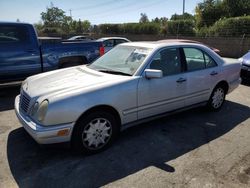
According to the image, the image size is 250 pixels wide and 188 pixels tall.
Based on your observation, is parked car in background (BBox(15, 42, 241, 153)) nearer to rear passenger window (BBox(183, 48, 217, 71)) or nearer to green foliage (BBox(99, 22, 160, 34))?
rear passenger window (BBox(183, 48, 217, 71))

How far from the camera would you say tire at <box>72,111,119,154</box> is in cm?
368

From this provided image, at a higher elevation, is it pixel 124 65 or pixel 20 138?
pixel 124 65

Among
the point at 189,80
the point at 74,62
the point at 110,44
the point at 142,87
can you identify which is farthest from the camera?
the point at 110,44

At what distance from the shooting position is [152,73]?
4.12 m

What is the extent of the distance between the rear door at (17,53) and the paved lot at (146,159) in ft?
6.09

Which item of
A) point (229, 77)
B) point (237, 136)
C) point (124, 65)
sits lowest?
point (237, 136)

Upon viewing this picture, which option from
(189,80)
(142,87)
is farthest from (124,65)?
(189,80)

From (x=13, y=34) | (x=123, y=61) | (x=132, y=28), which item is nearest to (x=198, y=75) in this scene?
(x=123, y=61)

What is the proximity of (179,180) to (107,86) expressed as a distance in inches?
62.1

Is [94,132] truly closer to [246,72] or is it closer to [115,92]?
[115,92]

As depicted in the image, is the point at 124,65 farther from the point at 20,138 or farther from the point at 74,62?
the point at 74,62

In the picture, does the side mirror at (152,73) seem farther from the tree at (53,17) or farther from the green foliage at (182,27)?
the tree at (53,17)

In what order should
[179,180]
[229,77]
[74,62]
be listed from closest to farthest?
[179,180] < [229,77] < [74,62]

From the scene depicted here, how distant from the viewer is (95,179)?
11.0 feet
